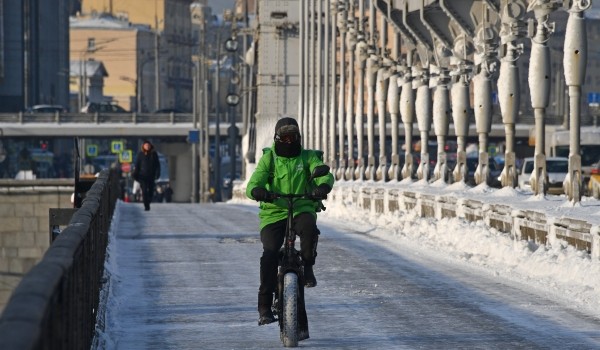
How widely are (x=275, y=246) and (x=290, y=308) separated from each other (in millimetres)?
718

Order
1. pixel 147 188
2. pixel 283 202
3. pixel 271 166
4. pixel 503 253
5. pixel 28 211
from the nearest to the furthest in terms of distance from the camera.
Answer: pixel 283 202 < pixel 271 166 < pixel 503 253 < pixel 147 188 < pixel 28 211

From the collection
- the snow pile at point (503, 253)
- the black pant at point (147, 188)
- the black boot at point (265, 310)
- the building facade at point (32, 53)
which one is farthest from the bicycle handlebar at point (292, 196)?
the building facade at point (32, 53)

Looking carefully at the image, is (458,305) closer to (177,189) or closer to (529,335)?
(529,335)

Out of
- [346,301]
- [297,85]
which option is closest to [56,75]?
[297,85]

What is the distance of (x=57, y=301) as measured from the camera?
25.3 feet

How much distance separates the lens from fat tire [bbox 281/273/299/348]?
477 inches


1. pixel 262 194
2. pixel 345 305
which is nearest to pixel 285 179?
pixel 262 194

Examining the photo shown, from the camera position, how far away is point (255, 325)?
1442cm

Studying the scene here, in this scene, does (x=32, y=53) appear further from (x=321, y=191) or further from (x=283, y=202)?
(x=321, y=191)

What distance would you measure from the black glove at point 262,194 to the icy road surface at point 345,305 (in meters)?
1.19

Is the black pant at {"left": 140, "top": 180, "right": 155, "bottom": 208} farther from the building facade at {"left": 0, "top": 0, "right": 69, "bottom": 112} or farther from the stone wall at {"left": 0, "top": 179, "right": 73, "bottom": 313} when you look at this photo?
the building facade at {"left": 0, "top": 0, "right": 69, "bottom": 112}

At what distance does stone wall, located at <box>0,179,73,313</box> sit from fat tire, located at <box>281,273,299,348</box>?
66805mm

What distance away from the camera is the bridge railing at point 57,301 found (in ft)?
20.2

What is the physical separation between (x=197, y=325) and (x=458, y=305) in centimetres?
281
